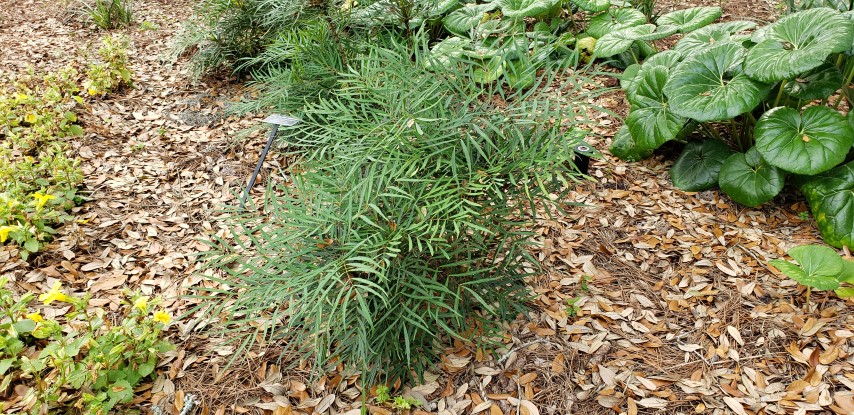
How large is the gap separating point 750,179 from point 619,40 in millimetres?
1052

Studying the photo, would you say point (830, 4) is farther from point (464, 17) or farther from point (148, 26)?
point (148, 26)

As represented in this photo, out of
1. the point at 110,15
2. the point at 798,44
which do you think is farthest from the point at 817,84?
the point at 110,15

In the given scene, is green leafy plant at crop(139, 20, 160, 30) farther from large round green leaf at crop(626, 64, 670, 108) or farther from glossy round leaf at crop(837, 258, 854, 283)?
glossy round leaf at crop(837, 258, 854, 283)

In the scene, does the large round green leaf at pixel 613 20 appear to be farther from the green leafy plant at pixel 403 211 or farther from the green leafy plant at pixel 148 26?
the green leafy plant at pixel 148 26

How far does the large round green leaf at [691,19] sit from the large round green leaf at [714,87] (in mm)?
534

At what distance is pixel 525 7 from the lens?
11.1 ft

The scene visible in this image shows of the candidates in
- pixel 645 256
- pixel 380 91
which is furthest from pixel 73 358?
pixel 645 256

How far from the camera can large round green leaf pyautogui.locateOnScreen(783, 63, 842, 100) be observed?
2.21m

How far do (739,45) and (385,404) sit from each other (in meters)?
2.09

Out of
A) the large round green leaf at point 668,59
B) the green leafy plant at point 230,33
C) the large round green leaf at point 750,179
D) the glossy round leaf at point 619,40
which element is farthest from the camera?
the green leafy plant at point 230,33

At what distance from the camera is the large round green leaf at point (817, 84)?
7.23 ft

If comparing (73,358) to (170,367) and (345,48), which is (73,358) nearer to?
(170,367)

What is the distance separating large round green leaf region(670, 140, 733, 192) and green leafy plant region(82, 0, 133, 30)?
14.9ft

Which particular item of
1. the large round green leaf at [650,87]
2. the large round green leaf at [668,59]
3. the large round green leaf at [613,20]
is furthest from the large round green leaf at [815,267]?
the large round green leaf at [613,20]
